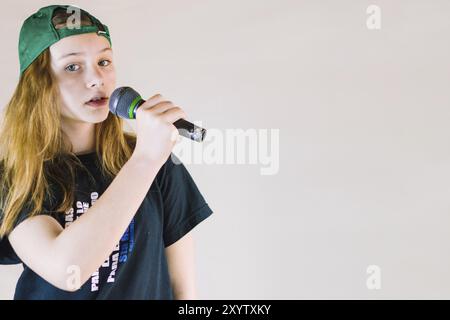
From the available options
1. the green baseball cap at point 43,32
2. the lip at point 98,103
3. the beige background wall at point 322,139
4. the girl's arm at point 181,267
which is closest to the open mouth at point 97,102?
the lip at point 98,103

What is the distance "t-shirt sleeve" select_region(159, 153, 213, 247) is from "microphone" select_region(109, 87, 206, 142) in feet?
0.60

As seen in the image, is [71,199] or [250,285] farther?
[250,285]

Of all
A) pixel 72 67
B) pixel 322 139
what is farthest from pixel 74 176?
pixel 322 139

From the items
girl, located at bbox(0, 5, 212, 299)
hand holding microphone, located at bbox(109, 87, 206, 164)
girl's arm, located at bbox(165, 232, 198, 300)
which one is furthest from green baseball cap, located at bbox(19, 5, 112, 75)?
girl's arm, located at bbox(165, 232, 198, 300)

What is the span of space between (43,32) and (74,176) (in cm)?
25

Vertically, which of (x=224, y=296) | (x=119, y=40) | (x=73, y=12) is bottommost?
(x=224, y=296)

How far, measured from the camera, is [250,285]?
1663mm

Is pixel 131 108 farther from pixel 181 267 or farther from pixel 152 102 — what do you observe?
pixel 181 267

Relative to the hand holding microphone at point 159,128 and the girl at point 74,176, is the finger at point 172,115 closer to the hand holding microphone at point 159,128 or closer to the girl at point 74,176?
the hand holding microphone at point 159,128

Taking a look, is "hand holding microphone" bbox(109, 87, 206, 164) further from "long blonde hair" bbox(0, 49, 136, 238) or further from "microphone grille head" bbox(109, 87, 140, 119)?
"long blonde hair" bbox(0, 49, 136, 238)

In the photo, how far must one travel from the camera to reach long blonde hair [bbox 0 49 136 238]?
97 centimetres

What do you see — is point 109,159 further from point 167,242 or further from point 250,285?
point 250,285

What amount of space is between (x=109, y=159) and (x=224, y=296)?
73 centimetres

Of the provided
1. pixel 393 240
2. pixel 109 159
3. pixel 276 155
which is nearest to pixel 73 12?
pixel 109 159
